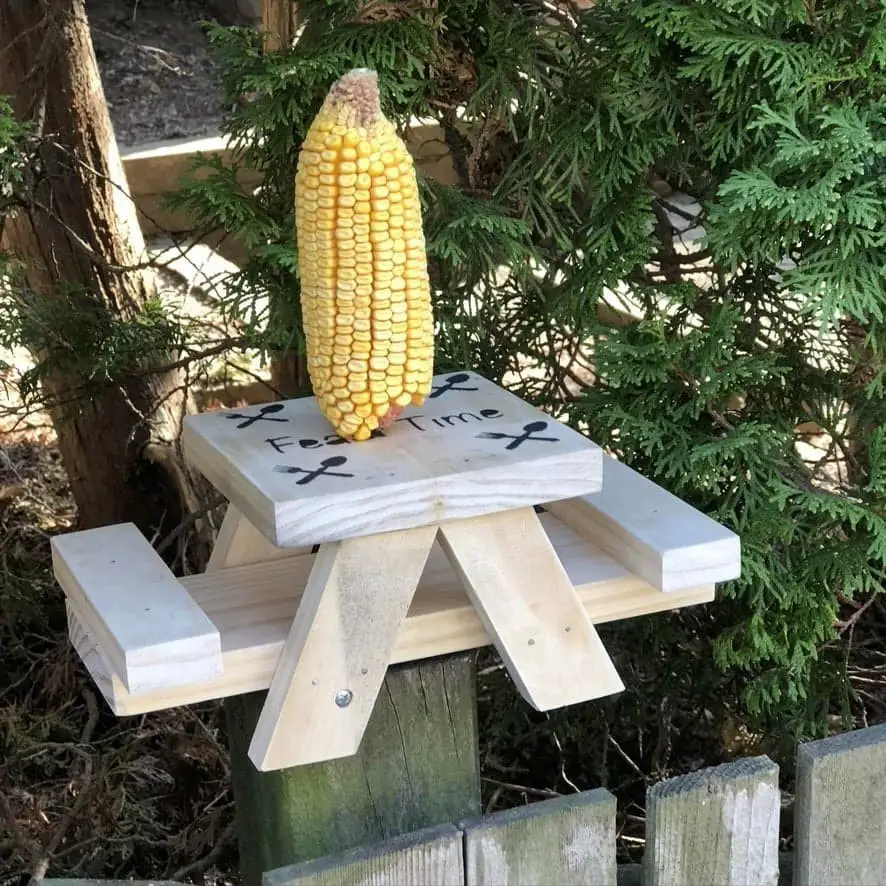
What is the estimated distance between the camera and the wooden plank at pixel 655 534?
1.31 meters

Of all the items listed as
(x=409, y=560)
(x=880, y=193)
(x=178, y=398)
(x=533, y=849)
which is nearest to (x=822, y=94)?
(x=880, y=193)

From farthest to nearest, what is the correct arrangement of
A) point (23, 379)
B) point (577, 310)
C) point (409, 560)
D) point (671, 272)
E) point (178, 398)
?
point (178, 398) → point (23, 379) → point (671, 272) → point (577, 310) → point (409, 560)

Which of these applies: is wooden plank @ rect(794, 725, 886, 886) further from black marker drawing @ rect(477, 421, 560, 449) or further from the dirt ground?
the dirt ground

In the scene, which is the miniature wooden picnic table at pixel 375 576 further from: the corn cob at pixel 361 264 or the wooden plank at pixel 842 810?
the wooden plank at pixel 842 810

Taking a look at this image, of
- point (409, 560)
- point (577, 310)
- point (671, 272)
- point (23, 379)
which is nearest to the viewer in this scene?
point (409, 560)

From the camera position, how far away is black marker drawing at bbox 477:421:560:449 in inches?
A: 50.6

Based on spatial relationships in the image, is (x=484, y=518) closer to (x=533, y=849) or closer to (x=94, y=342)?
(x=533, y=849)

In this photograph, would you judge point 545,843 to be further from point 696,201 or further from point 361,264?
point 696,201

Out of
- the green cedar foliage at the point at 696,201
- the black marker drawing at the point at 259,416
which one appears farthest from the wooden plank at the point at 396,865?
the green cedar foliage at the point at 696,201

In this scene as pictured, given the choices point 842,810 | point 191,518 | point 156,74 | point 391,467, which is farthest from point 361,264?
point 156,74

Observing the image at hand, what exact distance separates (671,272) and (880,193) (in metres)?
0.52

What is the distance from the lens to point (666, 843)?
132 cm

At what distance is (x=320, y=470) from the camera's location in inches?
48.9

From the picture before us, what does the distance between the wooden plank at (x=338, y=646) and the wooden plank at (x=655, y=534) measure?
0.79ft
